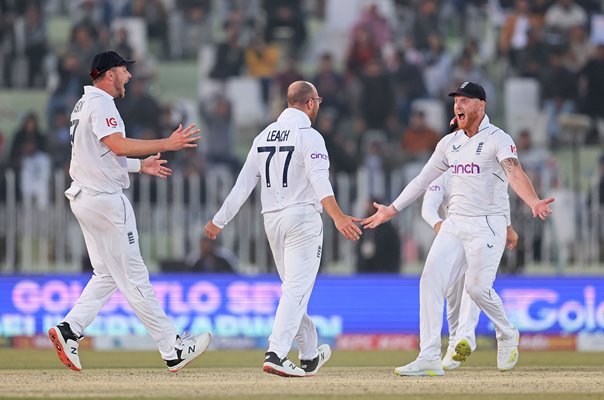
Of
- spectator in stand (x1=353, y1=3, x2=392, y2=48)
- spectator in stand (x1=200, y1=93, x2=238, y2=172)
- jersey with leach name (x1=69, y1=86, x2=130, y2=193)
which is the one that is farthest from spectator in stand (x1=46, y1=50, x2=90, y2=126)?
jersey with leach name (x1=69, y1=86, x2=130, y2=193)

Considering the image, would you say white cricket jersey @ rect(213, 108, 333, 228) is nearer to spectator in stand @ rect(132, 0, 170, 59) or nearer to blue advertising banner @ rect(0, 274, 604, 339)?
blue advertising banner @ rect(0, 274, 604, 339)

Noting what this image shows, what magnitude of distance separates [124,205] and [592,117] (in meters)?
12.9

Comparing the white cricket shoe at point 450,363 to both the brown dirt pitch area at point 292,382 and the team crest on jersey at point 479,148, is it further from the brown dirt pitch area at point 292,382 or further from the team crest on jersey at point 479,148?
the team crest on jersey at point 479,148

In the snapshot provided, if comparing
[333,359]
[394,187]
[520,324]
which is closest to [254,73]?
[394,187]

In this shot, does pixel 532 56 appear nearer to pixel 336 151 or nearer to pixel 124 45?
pixel 336 151

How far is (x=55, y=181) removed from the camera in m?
17.9

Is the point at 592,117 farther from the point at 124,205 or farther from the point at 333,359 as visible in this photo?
the point at 124,205

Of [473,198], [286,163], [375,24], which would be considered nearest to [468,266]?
[473,198]

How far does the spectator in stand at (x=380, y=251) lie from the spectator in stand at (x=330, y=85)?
3535 mm

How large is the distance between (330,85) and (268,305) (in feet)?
19.0

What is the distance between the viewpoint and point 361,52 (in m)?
21.7

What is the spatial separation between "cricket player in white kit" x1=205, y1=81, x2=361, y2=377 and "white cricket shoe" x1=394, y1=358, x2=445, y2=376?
0.74 meters

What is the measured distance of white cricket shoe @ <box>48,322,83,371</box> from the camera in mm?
10039

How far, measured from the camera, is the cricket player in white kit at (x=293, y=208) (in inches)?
393
